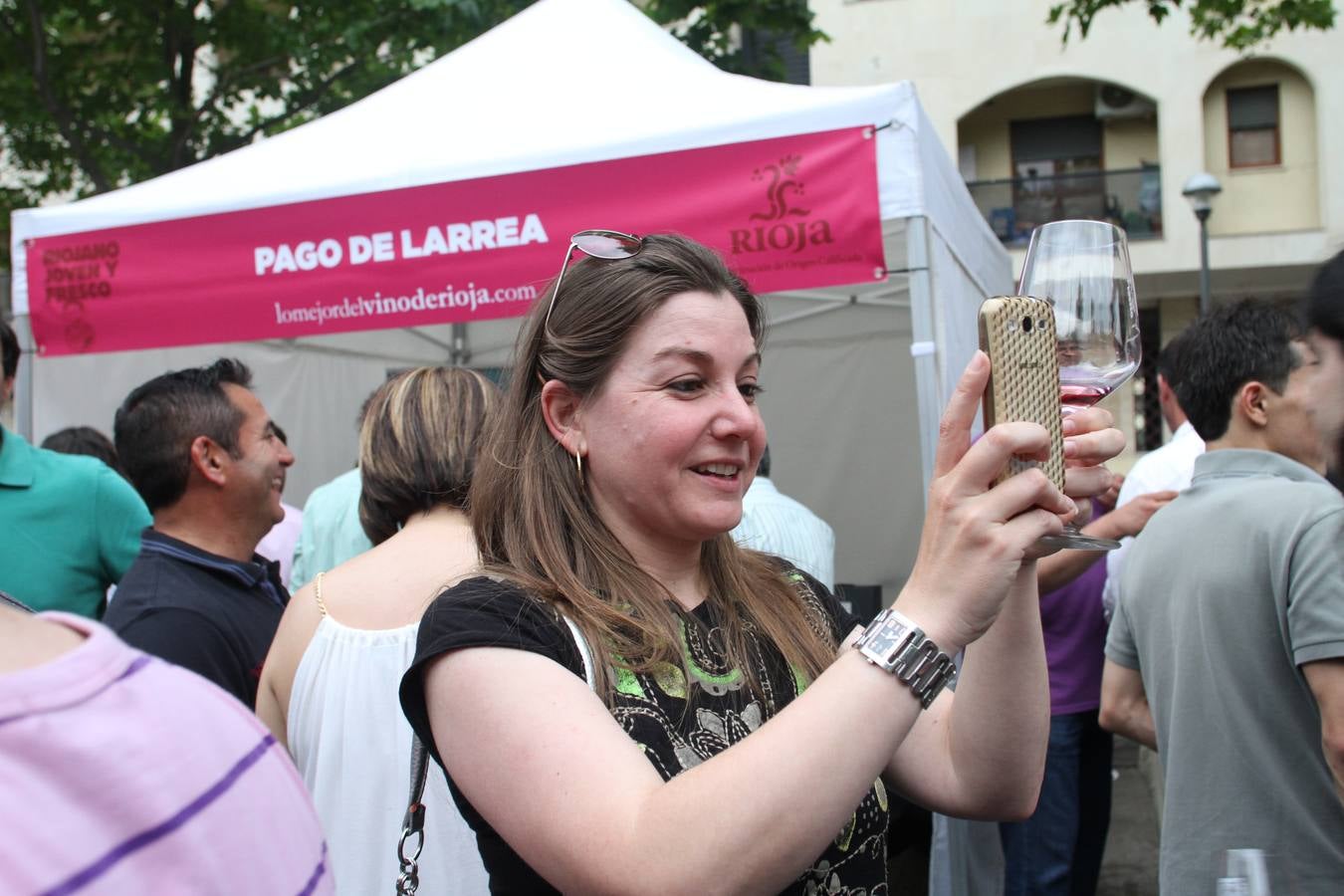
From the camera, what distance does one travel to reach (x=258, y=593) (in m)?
2.71

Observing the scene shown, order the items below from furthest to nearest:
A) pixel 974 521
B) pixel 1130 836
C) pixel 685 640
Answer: pixel 1130 836 < pixel 685 640 < pixel 974 521

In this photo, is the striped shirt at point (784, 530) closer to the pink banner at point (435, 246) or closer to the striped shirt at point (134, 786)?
the pink banner at point (435, 246)

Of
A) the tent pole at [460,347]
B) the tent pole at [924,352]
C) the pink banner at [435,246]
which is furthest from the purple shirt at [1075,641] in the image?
the tent pole at [460,347]

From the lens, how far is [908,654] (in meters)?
1.00

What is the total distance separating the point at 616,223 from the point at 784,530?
110 centimetres

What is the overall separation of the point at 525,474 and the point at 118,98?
1075cm

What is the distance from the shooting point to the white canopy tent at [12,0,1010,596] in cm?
344

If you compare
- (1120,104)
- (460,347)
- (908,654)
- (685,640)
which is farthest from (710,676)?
(1120,104)

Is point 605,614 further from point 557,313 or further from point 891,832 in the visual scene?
point 891,832

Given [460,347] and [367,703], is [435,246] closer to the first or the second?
[367,703]

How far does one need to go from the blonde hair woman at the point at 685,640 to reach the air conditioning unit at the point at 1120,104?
721 inches

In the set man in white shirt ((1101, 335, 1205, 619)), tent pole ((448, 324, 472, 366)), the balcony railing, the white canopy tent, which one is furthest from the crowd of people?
the balcony railing

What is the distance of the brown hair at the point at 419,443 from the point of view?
236 centimetres

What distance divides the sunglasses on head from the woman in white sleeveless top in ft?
2.49
